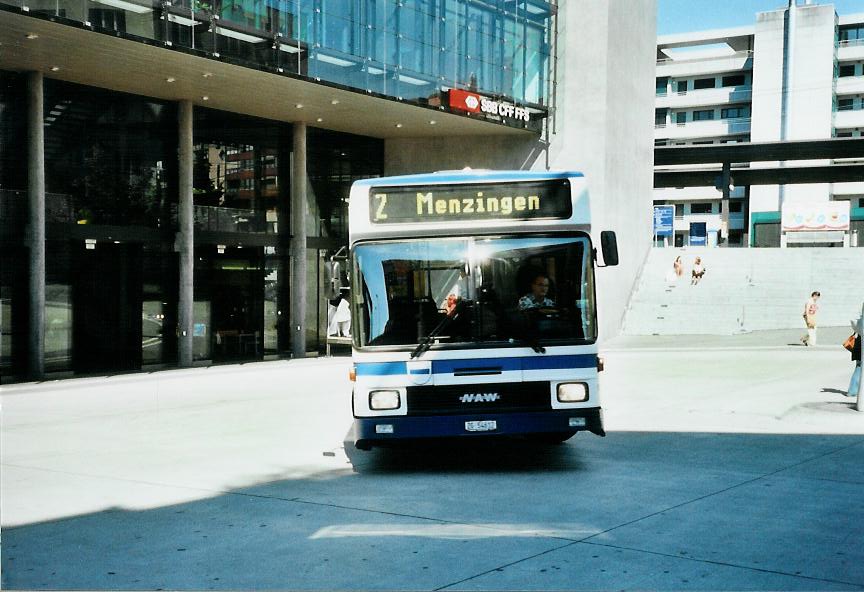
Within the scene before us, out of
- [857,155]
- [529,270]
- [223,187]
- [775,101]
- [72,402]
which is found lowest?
[72,402]

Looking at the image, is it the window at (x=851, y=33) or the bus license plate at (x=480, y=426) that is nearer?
the bus license plate at (x=480, y=426)

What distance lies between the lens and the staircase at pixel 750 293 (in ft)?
116

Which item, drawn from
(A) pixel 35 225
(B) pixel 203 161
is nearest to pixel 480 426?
(A) pixel 35 225

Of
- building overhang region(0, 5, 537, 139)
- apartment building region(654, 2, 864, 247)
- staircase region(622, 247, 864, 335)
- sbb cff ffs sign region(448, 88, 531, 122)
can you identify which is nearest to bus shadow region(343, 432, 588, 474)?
building overhang region(0, 5, 537, 139)

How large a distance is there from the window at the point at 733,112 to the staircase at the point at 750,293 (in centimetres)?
4396

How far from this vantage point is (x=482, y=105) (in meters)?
29.8

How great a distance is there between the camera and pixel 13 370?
21438mm

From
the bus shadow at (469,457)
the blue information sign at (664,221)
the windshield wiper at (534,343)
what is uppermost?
the blue information sign at (664,221)

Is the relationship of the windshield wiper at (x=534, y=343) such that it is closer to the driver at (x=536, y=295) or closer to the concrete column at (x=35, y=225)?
the driver at (x=536, y=295)

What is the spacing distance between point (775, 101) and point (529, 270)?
73303mm

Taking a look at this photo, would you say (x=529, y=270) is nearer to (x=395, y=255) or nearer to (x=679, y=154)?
(x=395, y=255)

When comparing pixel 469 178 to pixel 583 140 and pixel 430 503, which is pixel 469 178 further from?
pixel 583 140

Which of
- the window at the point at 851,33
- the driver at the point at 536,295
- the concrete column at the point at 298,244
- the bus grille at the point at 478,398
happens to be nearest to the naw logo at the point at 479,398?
the bus grille at the point at 478,398

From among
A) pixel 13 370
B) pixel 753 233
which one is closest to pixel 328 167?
pixel 13 370
